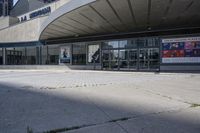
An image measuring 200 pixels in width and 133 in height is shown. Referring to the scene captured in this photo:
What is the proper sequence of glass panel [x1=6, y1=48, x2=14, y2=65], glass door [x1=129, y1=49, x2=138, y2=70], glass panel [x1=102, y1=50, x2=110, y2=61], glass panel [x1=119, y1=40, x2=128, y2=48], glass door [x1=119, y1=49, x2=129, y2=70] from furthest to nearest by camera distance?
glass panel [x1=6, y1=48, x2=14, y2=65]
glass panel [x1=102, y1=50, x2=110, y2=61]
glass panel [x1=119, y1=40, x2=128, y2=48]
glass door [x1=119, y1=49, x2=129, y2=70]
glass door [x1=129, y1=49, x2=138, y2=70]

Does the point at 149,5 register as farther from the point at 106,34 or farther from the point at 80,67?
the point at 80,67

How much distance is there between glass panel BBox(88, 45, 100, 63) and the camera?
3103 centimetres

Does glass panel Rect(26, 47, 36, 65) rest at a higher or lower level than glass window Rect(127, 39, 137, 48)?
lower

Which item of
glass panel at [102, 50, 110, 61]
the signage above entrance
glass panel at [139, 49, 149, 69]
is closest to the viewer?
glass panel at [139, 49, 149, 69]

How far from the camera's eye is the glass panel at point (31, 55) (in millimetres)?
37125

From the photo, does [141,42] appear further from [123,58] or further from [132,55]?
[123,58]

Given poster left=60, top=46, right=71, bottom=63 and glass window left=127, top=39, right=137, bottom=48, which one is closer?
glass window left=127, top=39, right=137, bottom=48

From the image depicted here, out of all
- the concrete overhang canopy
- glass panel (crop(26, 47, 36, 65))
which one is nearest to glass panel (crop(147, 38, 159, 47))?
the concrete overhang canopy

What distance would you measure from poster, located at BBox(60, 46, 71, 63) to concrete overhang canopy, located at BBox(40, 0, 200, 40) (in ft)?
15.0

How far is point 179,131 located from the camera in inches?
187

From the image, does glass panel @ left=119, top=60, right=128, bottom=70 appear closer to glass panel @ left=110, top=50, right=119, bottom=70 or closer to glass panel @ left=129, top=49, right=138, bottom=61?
glass panel @ left=110, top=50, right=119, bottom=70

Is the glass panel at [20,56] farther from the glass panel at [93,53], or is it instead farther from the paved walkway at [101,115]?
the paved walkway at [101,115]

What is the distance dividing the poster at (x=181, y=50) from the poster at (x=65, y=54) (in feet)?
40.9

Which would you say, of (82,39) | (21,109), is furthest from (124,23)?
(21,109)
